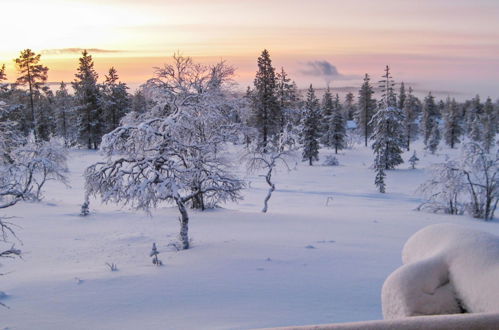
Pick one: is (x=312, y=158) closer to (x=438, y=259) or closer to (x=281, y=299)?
(x=281, y=299)

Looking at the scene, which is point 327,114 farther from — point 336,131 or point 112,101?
point 112,101

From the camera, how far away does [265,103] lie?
2021 inches

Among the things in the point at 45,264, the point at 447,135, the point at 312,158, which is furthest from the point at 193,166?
the point at 447,135

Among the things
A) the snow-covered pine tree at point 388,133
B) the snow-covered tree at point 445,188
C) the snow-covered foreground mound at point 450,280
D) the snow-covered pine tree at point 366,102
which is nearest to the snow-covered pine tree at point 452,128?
the snow-covered pine tree at point 366,102

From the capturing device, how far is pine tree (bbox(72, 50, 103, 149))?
2050 inches

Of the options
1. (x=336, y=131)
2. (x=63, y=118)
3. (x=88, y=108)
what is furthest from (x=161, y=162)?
(x=63, y=118)

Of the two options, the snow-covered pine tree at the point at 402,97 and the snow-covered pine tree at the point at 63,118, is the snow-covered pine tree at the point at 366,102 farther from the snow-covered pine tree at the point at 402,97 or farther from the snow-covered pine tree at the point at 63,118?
the snow-covered pine tree at the point at 63,118

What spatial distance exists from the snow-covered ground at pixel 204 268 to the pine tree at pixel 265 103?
1040 inches

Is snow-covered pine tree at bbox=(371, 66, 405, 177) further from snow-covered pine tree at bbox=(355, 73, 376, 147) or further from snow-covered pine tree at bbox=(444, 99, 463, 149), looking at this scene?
snow-covered pine tree at bbox=(444, 99, 463, 149)

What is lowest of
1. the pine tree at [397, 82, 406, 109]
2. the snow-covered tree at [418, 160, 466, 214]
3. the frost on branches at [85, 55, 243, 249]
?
the snow-covered tree at [418, 160, 466, 214]

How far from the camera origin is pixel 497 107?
94375 millimetres

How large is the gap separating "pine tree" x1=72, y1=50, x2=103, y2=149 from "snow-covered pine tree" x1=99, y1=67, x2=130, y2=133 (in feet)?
2.83

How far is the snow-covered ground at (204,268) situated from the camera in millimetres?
8602

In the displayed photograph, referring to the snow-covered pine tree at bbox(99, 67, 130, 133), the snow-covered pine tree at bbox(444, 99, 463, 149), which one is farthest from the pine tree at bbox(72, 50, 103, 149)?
the snow-covered pine tree at bbox(444, 99, 463, 149)
